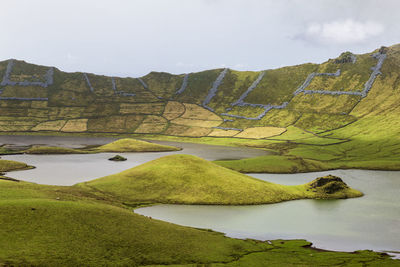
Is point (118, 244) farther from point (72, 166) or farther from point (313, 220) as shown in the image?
point (72, 166)

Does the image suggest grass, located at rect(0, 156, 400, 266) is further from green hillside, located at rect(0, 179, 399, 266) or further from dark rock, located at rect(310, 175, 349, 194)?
dark rock, located at rect(310, 175, 349, 194)

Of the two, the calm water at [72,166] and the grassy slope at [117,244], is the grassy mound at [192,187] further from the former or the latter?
the grassy slope at [117,244]

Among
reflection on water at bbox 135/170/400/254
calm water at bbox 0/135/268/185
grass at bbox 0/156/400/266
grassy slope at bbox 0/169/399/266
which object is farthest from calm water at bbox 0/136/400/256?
grass at bbox 0/156/400/266

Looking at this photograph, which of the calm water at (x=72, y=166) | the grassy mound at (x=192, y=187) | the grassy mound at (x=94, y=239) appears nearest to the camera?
the grassy mound at (x=94, y=239)

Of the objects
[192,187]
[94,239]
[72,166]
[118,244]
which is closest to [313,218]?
[192,187]

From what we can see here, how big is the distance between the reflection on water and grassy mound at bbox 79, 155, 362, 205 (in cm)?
386

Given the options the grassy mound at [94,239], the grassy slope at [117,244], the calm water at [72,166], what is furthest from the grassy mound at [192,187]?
the grassy slope at [117,244]

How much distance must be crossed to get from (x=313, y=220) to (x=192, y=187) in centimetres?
3168

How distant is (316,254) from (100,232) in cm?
3229

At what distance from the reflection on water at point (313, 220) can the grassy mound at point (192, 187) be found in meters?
3.86

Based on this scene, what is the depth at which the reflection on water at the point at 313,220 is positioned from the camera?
Result: 209 feet

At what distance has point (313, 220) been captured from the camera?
245 ft

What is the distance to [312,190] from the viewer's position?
98250mm

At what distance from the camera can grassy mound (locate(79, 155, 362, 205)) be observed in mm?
87625
